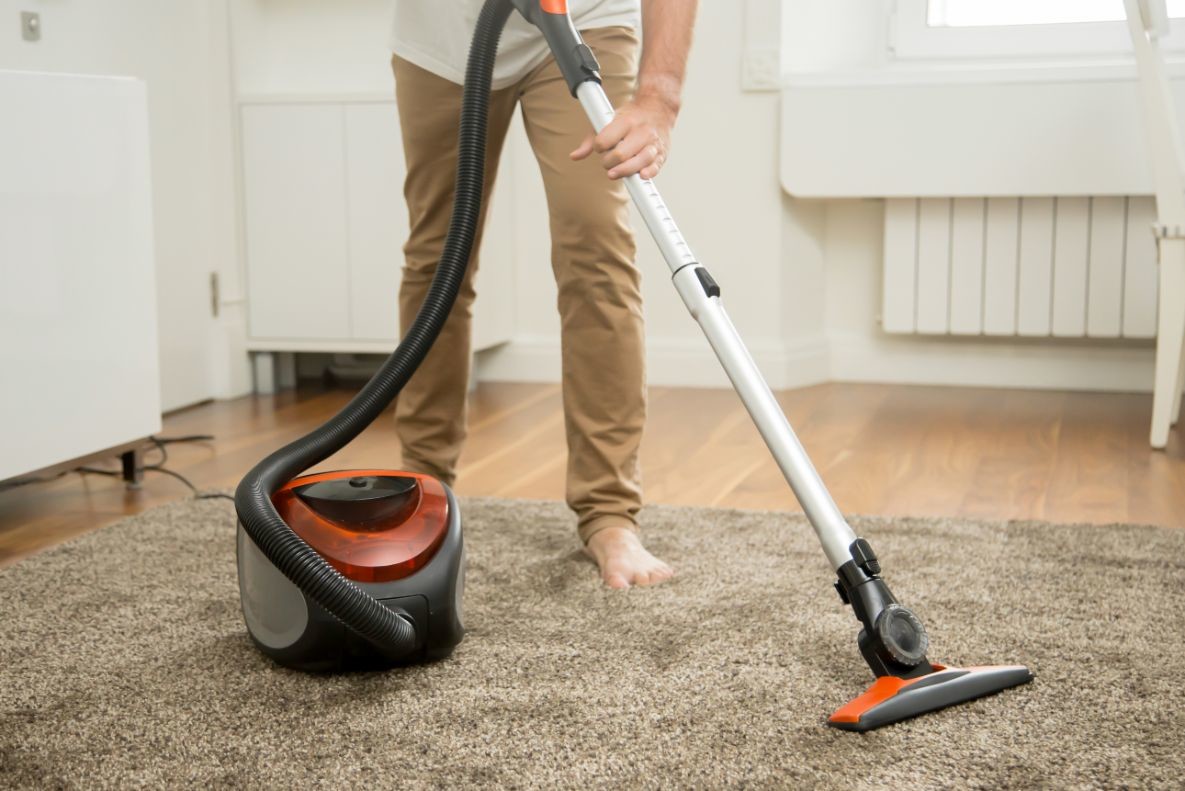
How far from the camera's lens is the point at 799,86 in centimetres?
300

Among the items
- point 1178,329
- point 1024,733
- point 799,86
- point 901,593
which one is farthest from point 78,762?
point 799,86

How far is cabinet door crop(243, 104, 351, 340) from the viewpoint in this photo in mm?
2965

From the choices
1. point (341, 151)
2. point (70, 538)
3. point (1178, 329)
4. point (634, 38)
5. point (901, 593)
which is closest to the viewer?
point (901, 593)

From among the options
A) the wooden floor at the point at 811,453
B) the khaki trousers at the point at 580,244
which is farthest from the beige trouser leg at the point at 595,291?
the wooden floor at the point at 811,453

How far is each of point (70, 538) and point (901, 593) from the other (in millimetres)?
1111

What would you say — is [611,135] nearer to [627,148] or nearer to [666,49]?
[627,148]

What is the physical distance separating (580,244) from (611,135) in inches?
13.5

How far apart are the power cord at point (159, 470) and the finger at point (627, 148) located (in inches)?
39.9

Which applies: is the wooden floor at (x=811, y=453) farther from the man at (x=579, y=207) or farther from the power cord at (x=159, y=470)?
the man at (x=579, y=207)

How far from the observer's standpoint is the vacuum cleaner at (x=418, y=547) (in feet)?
3.59

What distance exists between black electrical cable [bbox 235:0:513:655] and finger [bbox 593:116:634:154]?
0.23 metres

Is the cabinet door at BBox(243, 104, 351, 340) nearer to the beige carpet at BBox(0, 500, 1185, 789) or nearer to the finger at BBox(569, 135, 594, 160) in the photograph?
the beige carpet at BBox(0, 500, 1185, 789)

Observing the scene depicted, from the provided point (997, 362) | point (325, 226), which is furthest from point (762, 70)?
point (325, 226)

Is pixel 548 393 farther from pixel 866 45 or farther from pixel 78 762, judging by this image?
pixel 78 762
